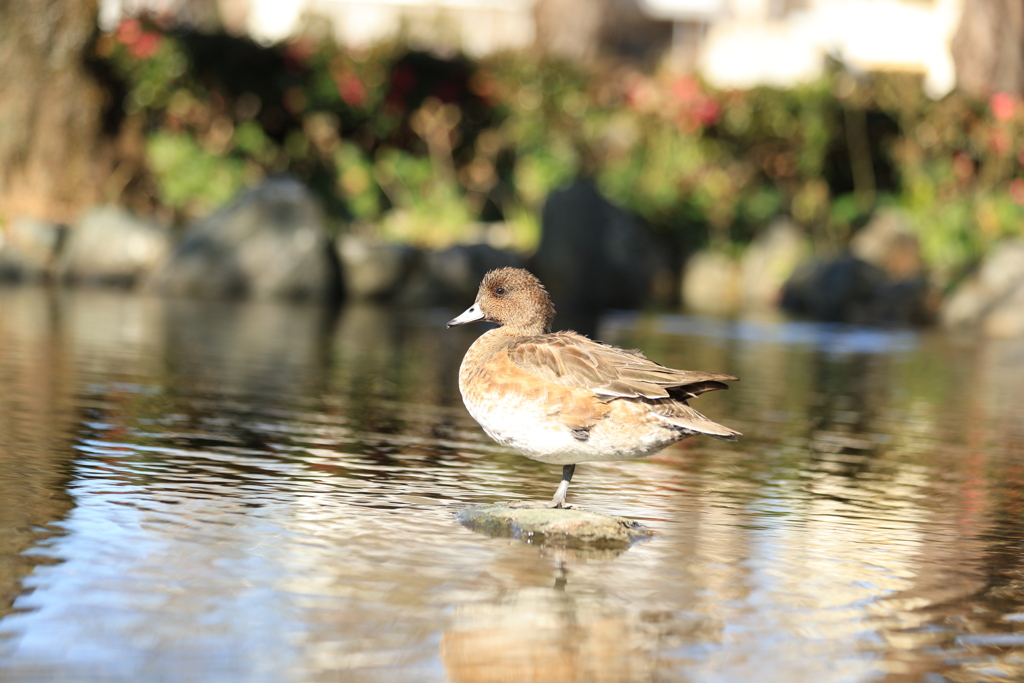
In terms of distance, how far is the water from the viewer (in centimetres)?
375

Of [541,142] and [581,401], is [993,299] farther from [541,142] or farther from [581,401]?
[581,401]

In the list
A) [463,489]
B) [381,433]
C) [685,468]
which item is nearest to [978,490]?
[685,468]

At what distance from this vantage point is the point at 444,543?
197 inches

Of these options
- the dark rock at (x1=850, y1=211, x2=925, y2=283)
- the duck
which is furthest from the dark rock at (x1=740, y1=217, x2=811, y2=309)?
the duck

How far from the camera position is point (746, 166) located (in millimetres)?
27047

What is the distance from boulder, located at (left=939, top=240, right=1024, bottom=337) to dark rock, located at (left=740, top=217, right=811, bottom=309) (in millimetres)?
3538

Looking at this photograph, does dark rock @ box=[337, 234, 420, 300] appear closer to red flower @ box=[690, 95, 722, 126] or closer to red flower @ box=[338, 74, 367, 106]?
red flower @ box=[338, 74, 367, 106]

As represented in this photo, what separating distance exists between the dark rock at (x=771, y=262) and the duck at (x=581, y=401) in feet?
60.7

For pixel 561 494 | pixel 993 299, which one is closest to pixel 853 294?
pixel 993 299

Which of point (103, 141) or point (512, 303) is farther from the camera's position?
point (103, 141)

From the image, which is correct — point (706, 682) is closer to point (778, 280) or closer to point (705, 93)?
point (778, 280)

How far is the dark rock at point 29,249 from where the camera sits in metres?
19.1

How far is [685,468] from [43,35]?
55.8 ft

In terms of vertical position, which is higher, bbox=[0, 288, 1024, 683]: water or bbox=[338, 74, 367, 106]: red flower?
bbox=[338, 74, 367, 106]: red flower
